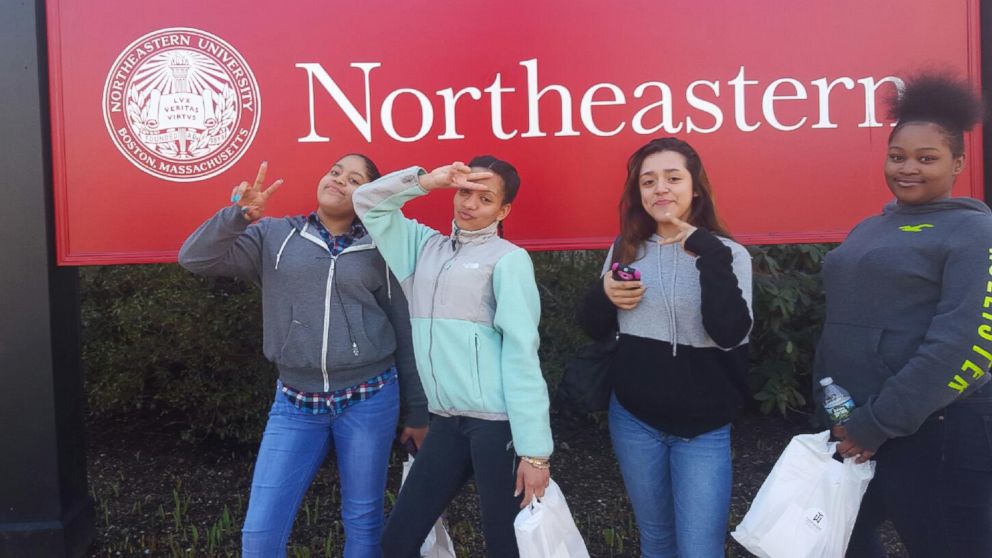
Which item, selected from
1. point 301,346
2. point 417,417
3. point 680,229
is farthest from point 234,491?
point 680,229

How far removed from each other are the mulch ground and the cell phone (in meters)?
1.90

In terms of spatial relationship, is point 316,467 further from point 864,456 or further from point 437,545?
point 864,456

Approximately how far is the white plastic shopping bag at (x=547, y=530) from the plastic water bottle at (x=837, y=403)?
92 cm

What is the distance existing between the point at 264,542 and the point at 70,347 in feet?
4.97

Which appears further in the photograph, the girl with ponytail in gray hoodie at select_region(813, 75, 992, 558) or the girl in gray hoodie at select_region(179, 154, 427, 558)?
the girl in gray hoodie at select_region(179, 154, 427, 558)

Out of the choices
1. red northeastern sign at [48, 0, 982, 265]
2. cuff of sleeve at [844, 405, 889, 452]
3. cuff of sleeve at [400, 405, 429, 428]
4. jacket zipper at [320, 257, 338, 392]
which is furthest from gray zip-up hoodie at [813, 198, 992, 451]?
jacket zipper at [320, 257, 338, 392]

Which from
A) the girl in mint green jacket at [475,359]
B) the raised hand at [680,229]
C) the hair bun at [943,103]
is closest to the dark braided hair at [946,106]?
the hair bun at [943,103]

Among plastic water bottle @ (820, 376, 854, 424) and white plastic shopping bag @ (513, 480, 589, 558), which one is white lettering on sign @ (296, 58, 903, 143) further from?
white plastic shopping bag @ (513, 480, 589, 558)

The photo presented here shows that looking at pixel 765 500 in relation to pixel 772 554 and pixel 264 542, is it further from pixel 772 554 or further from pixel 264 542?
pixel 264 542

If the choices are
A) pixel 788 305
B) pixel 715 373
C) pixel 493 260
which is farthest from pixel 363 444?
pixel 788 305

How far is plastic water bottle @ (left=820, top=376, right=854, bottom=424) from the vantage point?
2098 millimetres

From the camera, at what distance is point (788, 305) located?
3775mm

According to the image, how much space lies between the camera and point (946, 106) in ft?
6.91

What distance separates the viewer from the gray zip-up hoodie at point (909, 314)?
187 cm
